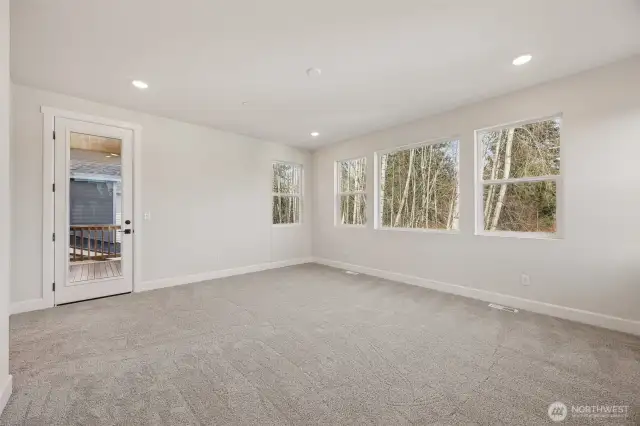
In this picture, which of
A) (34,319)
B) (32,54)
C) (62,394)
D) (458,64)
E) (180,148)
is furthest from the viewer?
(180,148)

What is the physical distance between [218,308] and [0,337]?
1900 millimetres

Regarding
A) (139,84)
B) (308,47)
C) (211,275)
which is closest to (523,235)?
(308,47)

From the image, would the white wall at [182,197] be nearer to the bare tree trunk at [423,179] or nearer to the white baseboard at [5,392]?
the white baseboard at [5,392]

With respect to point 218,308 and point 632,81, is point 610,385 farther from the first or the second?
point 218,308

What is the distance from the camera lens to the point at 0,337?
1.64m

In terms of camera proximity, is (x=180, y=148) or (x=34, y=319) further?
(x=180, y=148)

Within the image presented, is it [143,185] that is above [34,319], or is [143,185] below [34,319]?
above

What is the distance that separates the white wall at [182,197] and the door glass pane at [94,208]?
0.31m

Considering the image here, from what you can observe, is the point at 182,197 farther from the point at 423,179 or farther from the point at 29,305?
the point at 423,179

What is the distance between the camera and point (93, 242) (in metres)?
3.81

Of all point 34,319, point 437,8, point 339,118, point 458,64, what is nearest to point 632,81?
point 458,64

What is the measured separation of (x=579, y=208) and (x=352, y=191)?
11.1 feet
